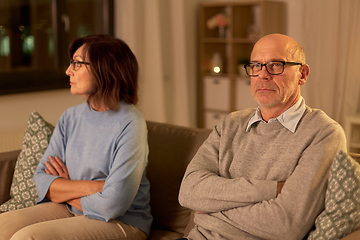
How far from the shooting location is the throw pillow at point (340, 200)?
1270mm

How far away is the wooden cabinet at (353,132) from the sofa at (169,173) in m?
1.79

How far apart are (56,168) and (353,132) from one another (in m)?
2.50

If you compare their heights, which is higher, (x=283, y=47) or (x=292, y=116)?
(x=283, y=47)

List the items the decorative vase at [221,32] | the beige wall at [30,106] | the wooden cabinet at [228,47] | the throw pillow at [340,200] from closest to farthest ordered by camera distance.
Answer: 1. the throw pillow at [340,200]
2. the beige wall at [30,106]
3. the wooden cabinet at [228,47]
4. the decorative vase at [221,32]

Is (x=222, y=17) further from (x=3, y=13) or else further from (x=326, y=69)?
(x=3, y=13)

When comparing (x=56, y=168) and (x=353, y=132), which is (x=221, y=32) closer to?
(x=353, y=132)

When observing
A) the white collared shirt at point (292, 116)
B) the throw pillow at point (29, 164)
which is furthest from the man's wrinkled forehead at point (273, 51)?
the throw pillow at point (29, 164)

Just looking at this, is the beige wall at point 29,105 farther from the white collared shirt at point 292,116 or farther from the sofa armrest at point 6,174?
the white collared shirt at point 292,116

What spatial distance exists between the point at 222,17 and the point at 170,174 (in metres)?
2.77

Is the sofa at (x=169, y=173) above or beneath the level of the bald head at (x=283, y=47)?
beneath

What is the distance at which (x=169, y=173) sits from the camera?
79.7 inches

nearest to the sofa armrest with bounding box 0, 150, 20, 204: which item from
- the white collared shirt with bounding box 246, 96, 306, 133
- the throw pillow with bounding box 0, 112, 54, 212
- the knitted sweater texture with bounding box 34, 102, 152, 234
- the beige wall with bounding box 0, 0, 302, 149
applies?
the throw pillow with bounding box 0, 112, 54, 212

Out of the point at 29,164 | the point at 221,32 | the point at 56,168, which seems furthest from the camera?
the point at 221,32

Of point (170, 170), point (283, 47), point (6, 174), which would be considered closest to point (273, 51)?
point (283, 47)
